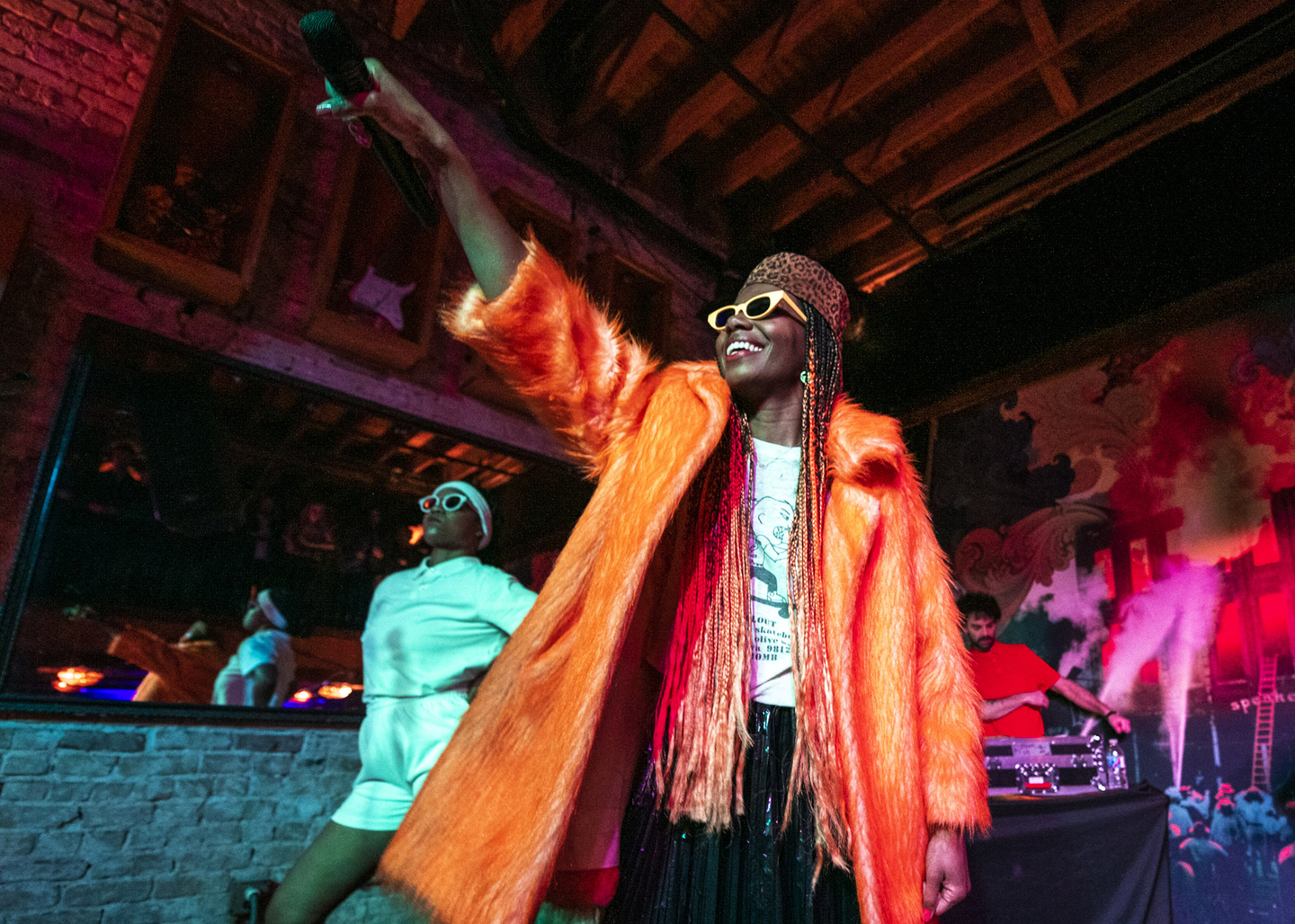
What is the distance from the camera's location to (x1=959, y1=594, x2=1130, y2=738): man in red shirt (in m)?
4.41

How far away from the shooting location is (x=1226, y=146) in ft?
12.6

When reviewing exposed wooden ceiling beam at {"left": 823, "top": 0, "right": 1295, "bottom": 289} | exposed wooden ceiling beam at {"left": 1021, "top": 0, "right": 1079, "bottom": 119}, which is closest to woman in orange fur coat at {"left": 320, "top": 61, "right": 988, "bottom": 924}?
exposed wooden ceiling beam at {"left": 1021, "top": 0, "right": 1079, "bottom": 119}

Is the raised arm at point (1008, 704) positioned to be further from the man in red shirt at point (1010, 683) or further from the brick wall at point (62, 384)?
the brick wall at point (62, 384)

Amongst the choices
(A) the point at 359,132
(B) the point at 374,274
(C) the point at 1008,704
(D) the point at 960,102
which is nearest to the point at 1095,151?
(D) the point at 960,102

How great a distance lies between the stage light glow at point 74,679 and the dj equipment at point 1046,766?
13.3 ft

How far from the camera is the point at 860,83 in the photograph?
15.6 feet

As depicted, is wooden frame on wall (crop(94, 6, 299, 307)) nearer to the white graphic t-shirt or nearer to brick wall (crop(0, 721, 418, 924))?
brick wall (crop(0, 721, 418, 924))

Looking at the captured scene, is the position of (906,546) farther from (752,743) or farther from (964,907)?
(964,907)

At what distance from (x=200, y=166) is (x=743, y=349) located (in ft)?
11.7

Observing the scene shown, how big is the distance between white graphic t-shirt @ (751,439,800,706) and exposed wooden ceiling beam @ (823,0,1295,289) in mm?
4494

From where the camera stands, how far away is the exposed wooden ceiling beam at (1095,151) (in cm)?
415

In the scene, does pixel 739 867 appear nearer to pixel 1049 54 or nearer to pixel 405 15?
pixel 1049 54

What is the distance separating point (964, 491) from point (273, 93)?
17.9 ft

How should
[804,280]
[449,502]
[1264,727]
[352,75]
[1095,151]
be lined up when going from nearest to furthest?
[352,75], [804,280], [449,502], [1264,727], [1095,151]
